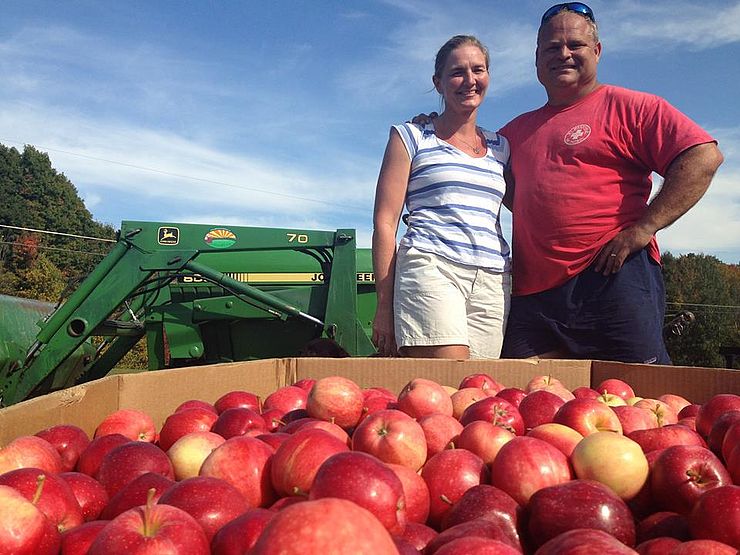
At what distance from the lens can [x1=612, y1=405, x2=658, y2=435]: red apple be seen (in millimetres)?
2326

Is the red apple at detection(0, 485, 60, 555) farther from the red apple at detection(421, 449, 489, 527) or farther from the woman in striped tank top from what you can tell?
the woman in striped tank top

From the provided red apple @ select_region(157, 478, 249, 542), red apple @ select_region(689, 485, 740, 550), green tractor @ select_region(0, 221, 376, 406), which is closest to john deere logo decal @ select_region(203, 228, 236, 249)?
green tractor @ select_region(0, 221, 376, 406)

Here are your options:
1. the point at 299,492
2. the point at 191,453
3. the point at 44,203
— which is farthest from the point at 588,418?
the point at 44,203

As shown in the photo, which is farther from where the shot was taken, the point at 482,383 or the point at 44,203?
the point at 44,203

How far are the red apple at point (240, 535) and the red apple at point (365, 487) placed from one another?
15 centimetres

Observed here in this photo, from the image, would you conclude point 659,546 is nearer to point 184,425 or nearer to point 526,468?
point 526,468

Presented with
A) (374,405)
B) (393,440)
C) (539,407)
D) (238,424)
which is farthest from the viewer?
(374,405)

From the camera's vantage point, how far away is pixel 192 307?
736cm

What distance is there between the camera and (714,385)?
2.97 metres

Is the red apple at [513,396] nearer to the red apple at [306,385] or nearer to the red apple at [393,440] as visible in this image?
the red apple at [393,440]

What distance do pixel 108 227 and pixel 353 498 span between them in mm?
59733

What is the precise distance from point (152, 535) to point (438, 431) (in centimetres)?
115

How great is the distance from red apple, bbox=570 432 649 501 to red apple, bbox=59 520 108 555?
47.8 inches

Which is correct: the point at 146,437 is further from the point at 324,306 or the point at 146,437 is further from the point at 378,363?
the point at 324,306
